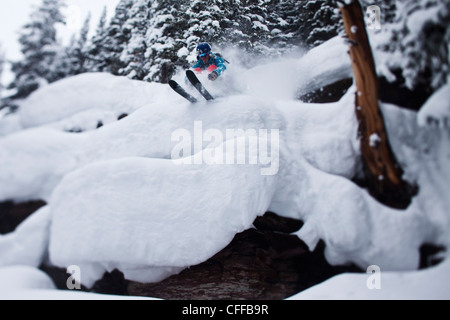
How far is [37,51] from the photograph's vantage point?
14.1 feet

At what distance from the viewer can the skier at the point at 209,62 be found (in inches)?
120

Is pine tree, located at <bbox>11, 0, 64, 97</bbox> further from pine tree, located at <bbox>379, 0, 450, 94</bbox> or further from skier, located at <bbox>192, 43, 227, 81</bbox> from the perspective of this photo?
pine tree, located at <bbox>379, 0, 450, 94</bbox>

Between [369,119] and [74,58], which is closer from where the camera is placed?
[369,119]

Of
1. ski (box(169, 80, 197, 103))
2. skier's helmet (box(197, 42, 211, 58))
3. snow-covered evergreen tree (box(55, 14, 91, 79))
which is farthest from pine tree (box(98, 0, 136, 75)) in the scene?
skier's helmet (box(197, 42, 211, 58))

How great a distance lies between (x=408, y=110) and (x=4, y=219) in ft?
18.4

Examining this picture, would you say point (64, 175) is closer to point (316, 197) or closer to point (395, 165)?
point (316, 197)

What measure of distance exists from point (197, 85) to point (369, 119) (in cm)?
212

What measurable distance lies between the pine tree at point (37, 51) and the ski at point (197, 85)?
9.89ft

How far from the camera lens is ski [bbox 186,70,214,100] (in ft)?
9.55

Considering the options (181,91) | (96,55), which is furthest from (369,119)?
(96,55)

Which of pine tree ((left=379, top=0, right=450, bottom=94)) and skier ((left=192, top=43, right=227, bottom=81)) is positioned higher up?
skier ((left=192, top=43, right=227, bottom=81))

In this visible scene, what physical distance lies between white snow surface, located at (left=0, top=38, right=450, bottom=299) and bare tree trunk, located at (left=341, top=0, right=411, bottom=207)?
0.09 meters

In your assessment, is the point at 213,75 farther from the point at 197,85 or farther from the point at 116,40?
the point at 116,40
